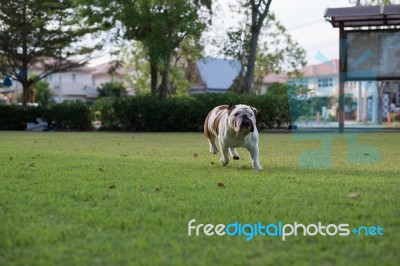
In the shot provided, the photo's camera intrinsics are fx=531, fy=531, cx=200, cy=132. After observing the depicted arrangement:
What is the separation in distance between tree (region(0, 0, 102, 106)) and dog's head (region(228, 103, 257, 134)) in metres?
21.7

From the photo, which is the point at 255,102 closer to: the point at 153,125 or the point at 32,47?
the point at 153,125

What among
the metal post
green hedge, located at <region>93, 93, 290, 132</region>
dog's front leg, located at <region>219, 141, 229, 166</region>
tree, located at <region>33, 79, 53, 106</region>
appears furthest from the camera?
tree, located at <region>33, 79, 53, 106</region>

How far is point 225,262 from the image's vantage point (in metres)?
3.09

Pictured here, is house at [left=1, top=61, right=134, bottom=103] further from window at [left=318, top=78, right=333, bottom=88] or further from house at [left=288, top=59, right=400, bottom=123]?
window at [left=318, top=78, right=333, bottom=88]

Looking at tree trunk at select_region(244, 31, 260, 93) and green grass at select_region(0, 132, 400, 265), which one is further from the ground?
tree trunk at select_region(244, 31, 260, 93)

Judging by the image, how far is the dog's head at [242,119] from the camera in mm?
7258

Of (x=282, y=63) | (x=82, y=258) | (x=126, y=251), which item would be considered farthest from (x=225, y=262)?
(x=282, y=63)

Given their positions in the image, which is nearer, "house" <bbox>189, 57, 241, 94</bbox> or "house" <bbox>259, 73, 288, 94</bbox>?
"house" <bbox>259, 73, 288, 94</bbox>

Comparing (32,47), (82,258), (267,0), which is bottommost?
(82,258)

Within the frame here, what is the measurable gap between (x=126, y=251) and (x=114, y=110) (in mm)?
23643

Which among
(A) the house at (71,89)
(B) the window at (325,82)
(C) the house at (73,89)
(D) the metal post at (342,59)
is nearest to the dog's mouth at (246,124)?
(D) the metal post at (342,59)

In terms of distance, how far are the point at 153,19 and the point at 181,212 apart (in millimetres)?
20157

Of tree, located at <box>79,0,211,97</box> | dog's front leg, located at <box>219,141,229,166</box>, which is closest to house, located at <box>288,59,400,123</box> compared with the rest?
tree, located at <box>79,0,211,97</box>

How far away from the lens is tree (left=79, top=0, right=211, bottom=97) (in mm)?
23250
